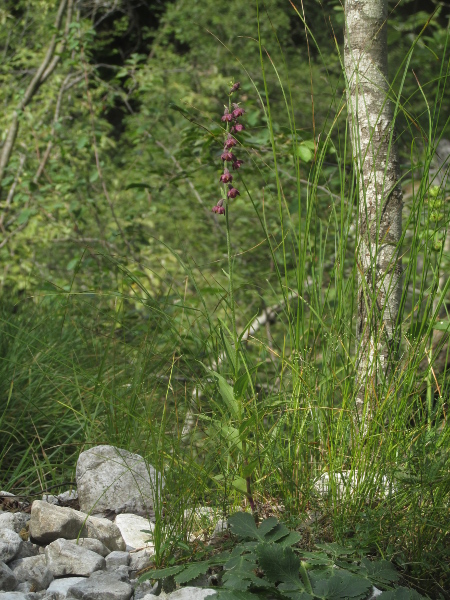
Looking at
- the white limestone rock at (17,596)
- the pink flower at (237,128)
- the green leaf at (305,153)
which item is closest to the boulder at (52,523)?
the white limestone rock at (17,596)

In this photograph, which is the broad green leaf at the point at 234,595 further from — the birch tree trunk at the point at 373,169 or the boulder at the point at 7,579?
the birch tree trunk at the point at 373,169

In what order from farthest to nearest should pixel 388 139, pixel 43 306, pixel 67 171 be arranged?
pixel 67 171 → pixel 43 306 → pixel 388 139

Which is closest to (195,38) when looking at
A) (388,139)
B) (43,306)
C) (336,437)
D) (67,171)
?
(67,171)

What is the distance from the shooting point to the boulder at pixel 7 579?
1.35m

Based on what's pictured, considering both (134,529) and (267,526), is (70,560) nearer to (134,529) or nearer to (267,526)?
(134,529)

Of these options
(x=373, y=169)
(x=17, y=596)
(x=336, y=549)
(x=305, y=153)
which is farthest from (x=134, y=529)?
(x=305, y=153)

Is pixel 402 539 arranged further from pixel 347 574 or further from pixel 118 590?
pixel 118 590

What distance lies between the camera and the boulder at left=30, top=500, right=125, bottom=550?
155 cm

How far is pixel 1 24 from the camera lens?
7039mm

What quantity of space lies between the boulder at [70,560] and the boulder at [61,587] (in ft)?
0.09

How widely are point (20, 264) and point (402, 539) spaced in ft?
13.3

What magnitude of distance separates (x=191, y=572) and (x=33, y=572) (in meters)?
0.36

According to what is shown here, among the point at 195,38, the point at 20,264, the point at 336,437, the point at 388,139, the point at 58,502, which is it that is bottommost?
the point at 58,502

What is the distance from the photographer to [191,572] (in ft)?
4.15
